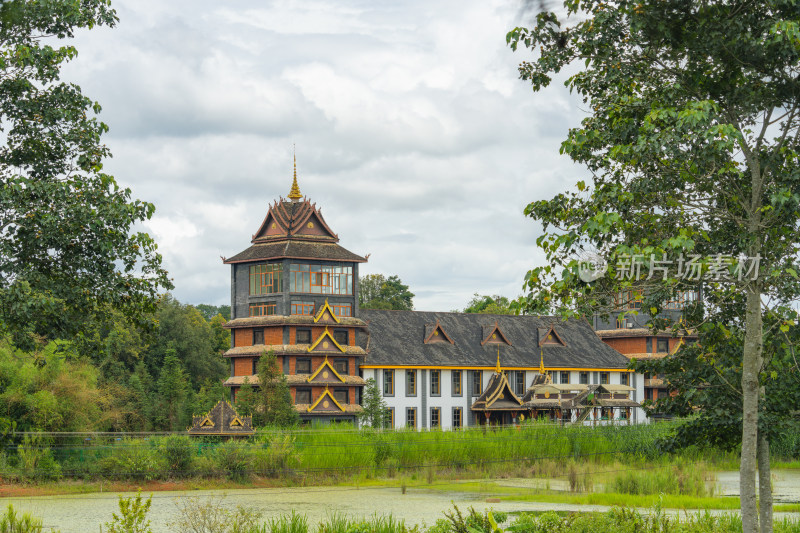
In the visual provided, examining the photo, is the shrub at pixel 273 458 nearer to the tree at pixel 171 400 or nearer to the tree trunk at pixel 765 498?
the tree trunk at pixel 765 498

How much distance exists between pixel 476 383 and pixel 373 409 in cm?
1356

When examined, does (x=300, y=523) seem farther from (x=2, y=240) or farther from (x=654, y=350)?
(x=654, y=350)

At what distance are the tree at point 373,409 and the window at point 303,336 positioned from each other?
464 cm

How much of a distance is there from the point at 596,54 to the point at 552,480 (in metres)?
21.3

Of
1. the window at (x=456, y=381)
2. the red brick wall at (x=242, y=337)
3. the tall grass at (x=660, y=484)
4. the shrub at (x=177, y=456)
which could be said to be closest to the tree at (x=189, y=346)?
the red brick wall at (x=242, y=337)

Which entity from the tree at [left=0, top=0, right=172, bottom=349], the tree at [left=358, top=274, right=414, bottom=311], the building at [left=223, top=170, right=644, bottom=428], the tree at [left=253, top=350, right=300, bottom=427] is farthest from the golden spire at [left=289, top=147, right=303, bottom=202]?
the tree at [left=0, top=0, right=172, bottom=349]

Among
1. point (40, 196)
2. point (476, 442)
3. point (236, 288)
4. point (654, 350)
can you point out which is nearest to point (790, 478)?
point (476, 442)

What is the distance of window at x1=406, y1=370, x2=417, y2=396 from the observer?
65812 millimetres

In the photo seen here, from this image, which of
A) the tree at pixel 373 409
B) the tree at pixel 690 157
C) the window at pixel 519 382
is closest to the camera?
the tree at pixel 690 157

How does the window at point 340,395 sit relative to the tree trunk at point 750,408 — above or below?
below

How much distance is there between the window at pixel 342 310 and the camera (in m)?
61.7

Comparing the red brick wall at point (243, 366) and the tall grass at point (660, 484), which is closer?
the tall grass at point (660, 484)

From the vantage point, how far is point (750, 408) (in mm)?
11789

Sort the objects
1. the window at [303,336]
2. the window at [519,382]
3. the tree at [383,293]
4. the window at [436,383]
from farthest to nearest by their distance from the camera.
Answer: the tree at [383,293] < the window at [519,382] < the window at [436,383] < the window at [303,336]
